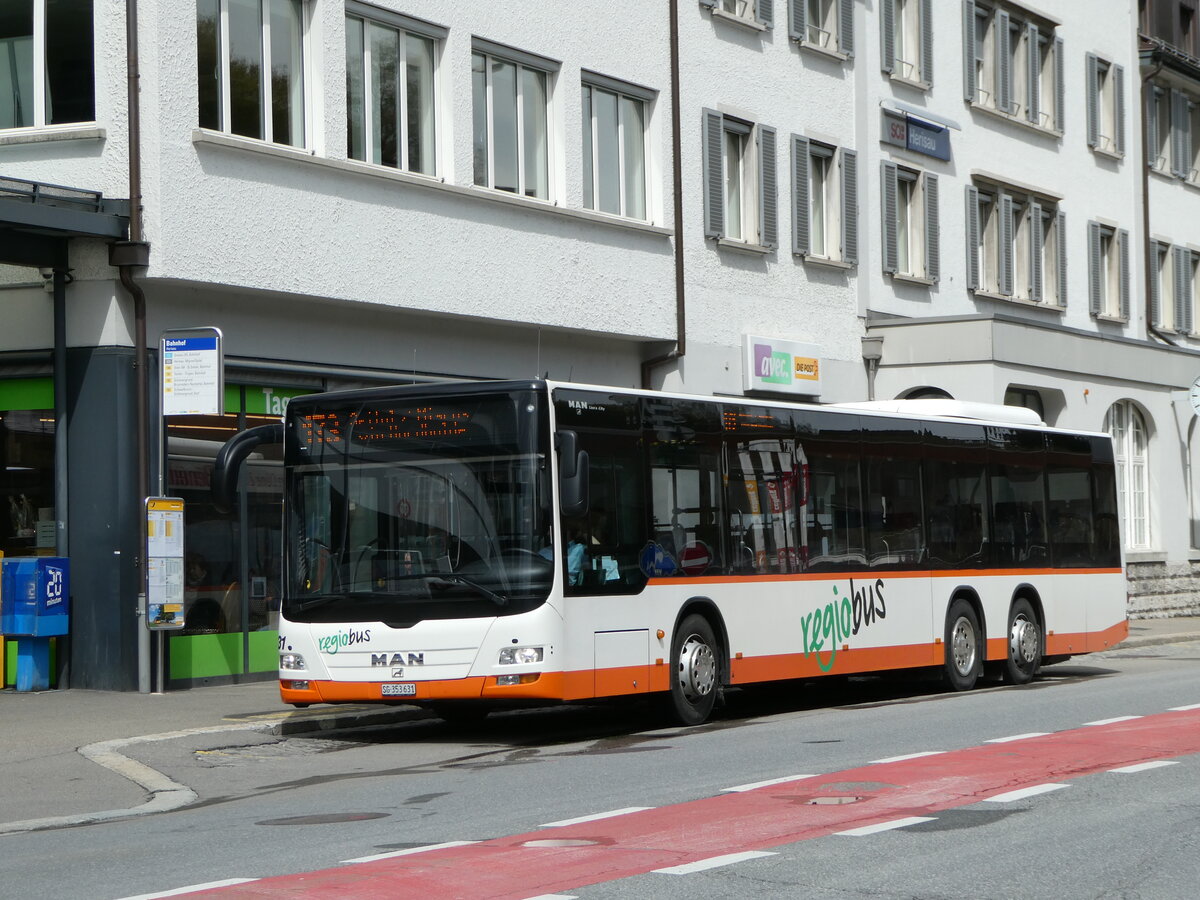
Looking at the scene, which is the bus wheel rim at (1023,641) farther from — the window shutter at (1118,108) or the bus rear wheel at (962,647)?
the window shutter at (1118,108)

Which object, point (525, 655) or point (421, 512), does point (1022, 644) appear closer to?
point (525, 655)

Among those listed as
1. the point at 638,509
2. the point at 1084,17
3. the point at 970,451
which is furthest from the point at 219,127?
the point at 1084,17

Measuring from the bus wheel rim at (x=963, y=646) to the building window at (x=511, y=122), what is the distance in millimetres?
7402

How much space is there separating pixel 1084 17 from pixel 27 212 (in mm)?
25456

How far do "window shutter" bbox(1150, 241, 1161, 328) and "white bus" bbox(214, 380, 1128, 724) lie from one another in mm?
21814

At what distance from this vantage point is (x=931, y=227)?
3086 cm

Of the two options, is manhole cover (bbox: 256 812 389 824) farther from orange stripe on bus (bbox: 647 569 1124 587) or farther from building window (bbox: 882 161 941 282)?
building window (bbox: 882 161 941 282)

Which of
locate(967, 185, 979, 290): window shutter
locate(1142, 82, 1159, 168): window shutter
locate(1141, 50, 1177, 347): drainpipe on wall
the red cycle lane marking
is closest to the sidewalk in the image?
the red cycle lane marking

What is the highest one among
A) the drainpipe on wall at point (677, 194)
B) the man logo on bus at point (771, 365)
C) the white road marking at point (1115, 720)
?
the drainpipe on wall at point (677, 194)

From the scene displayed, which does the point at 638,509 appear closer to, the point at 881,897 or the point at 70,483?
the point at 70,483

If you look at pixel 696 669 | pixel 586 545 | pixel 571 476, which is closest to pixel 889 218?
pixel 696 669

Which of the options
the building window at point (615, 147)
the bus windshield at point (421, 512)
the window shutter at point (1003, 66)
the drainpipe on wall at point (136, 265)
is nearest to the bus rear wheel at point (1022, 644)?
the building window at point (615, 147)

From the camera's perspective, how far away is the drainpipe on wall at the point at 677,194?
2478 cm

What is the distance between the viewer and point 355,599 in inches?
552
